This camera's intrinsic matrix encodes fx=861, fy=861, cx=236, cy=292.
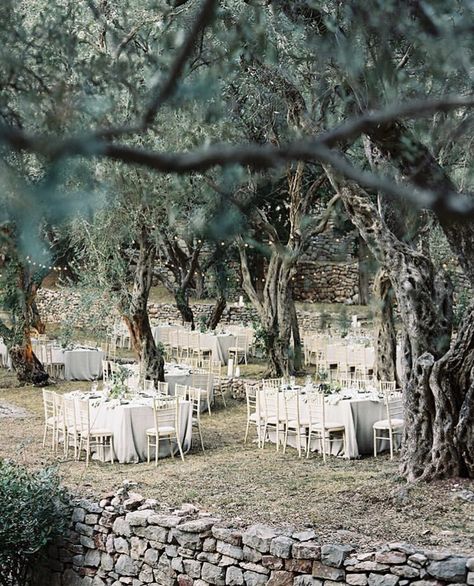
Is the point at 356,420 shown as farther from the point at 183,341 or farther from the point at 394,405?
the point at 183,341

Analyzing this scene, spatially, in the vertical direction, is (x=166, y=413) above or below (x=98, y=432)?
above

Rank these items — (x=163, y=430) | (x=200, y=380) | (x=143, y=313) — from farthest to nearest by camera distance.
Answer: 1. (x=200, y=380)
2. (x=143, y=313)
3. (x=163, y=430)

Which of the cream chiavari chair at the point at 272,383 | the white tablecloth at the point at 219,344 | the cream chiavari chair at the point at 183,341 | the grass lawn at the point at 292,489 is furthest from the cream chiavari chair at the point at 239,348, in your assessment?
the grass lawn at the point at 292,489

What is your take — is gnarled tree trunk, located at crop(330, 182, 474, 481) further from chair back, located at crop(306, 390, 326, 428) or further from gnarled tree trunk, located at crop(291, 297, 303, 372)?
gnarled tree trunk, located at crop(291, 297, 303, 372)

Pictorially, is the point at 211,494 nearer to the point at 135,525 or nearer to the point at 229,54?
the point at 135,525

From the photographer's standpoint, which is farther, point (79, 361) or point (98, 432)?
point (79, 361)

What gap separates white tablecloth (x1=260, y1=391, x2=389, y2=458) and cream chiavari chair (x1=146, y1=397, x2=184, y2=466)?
5.13 ft

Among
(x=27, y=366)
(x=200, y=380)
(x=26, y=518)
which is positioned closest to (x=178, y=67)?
(x=26, y=518)

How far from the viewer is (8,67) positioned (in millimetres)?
2582

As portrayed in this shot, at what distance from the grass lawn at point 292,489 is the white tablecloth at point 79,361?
512cm

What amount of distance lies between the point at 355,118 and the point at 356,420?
8.13 metres

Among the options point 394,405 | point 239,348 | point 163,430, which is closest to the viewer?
point 163,430

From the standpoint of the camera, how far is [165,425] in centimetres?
1039

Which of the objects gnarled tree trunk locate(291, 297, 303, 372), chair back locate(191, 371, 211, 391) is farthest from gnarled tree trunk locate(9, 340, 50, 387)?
gnarled tree trunk locate(291, 297, 303, 372)
